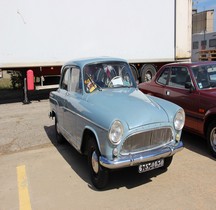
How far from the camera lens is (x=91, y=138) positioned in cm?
423

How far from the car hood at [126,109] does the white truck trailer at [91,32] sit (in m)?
6.20

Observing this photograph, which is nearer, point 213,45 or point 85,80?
point 85,80

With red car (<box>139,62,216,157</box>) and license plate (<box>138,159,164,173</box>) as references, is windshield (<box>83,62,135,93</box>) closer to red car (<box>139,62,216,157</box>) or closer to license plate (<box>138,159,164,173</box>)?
red car (<box>139,62,216,157</box>)

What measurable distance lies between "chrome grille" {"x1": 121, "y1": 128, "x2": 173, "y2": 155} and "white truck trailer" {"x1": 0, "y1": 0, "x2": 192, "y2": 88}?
23.9 feet

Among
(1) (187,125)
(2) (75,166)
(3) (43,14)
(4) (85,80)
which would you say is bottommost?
(2) (75,166)

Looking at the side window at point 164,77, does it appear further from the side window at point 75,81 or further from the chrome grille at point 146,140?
the chrome grille at point 146,140

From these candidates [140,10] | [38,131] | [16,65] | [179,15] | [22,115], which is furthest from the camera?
[179,15]

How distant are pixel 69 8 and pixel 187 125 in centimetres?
679

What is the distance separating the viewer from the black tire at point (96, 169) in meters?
3.98

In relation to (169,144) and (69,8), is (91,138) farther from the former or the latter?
(69,8)

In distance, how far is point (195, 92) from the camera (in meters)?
5.50

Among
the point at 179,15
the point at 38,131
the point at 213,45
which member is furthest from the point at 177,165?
the point at 213,45

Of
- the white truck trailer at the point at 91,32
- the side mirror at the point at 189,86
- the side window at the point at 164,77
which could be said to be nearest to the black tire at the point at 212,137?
the side mirror at the point at 189,86

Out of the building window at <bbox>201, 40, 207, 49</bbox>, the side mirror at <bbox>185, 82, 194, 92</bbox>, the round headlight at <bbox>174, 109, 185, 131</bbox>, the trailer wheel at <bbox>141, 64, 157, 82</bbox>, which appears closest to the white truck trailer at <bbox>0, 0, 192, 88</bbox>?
the trailer wheel at <bbox>141, 64, 157, 82</bbox>
